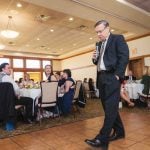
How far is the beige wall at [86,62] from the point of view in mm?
8505

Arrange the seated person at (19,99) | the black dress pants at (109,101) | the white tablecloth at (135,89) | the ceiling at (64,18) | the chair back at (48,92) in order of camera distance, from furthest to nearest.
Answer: the white tablecloth at (135,89)
the ceiling at (64,18)
the chair back at (48,92)
the seated person at (19,99)
the black dress pants at (109,101)

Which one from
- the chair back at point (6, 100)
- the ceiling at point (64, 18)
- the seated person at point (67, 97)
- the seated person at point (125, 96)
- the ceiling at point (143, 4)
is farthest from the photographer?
the ceiling at point (143, 4)

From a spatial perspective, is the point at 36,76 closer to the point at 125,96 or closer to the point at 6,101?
the point at 125,96

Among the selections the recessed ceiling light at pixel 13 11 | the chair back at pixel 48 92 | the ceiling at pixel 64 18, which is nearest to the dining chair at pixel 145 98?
the ceiling at pixel 64 18

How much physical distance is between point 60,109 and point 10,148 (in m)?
2.12

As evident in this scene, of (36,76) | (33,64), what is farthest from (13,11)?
(36,76)

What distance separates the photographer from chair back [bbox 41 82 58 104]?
3.60 m

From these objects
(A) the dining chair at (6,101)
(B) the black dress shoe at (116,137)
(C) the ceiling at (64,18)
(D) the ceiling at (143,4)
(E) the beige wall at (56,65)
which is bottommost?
(B) the black dress shoe at (116,137)

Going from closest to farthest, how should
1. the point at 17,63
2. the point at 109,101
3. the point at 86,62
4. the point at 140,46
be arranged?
the point at 109,101, the point at 140,46, the point at 86,62, the point at 17,63

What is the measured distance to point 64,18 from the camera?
20.6 feet

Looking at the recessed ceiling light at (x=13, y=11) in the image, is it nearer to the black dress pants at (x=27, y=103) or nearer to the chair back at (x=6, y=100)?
the black dress pants at (x=27, y=103)

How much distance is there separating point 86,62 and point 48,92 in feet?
27.6

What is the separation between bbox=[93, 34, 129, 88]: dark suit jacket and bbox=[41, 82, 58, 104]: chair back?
172 centimetres

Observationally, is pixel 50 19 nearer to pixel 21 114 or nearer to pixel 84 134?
pixel 21 114
